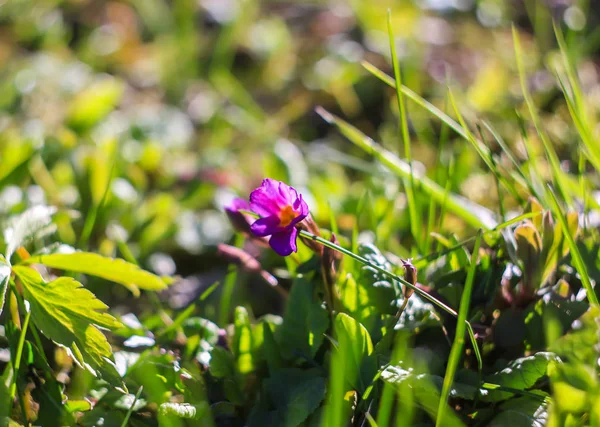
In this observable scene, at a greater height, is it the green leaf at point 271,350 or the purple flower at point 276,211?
the purple flower at point 276,211

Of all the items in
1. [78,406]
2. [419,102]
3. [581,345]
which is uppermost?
[419,102]

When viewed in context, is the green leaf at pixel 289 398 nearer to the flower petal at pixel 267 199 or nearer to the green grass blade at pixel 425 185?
the flower petal at pixel 267 199

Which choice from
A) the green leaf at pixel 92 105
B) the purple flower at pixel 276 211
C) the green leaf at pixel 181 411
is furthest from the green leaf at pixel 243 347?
the green leaf at pixel 92 105

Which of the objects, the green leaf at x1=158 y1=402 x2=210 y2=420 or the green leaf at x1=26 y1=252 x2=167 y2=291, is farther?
the green leaf at x1=26 y1=252 x2=167 y2=291

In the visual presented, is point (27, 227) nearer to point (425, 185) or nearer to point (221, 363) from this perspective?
point (221, 363)

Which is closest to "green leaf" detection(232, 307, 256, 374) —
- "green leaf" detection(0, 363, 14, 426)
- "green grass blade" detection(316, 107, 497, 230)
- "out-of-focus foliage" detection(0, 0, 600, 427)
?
"out-of-focus foliage" detection(0, 0, 600, 427)

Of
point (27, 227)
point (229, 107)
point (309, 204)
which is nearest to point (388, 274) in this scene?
point (27, 227)

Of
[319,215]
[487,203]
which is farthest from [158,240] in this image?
[487,203]

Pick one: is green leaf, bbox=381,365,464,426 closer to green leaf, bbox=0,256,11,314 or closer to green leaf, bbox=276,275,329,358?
green leaf, bbox=276,275,329,358
